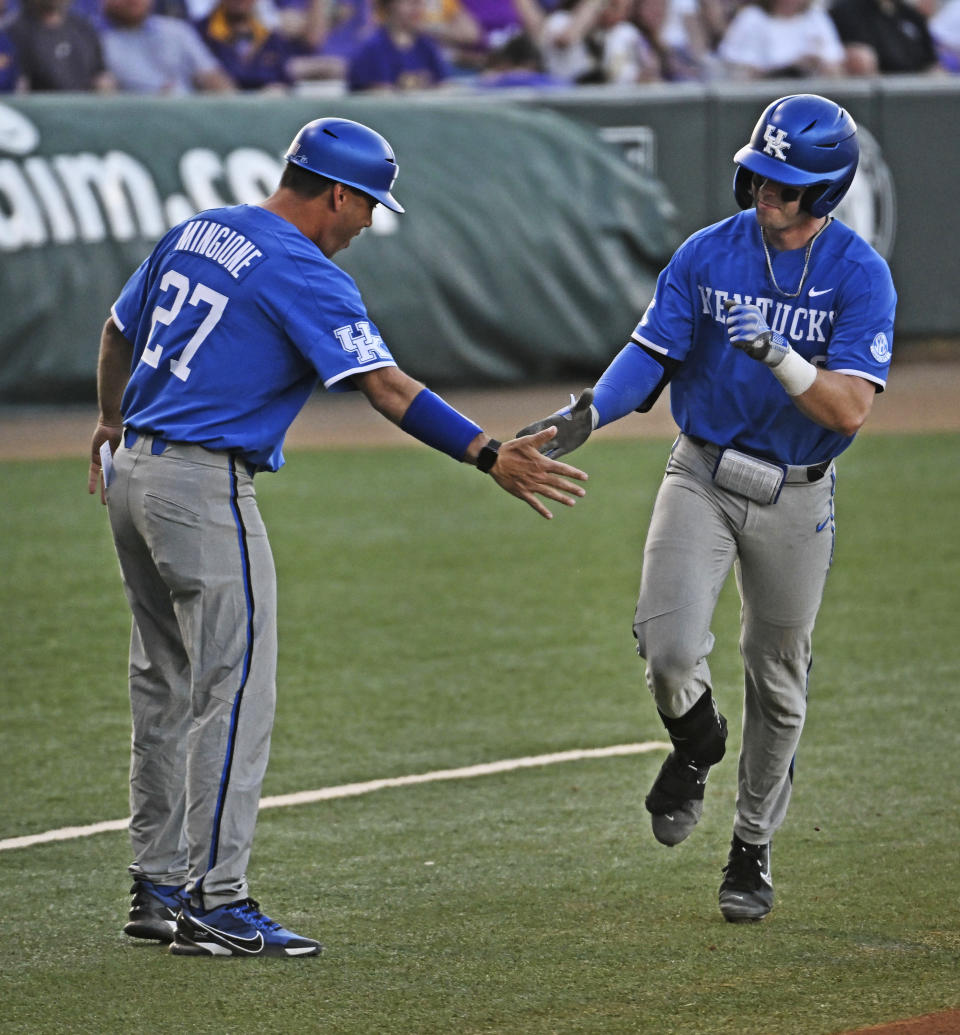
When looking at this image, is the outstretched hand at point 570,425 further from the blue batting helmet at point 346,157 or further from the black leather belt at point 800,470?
the blue batting helmet at point 346,157

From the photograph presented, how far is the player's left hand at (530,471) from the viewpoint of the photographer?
4699 mm

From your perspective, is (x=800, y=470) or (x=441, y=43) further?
(x=441, y=43)

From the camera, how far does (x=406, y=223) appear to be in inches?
606

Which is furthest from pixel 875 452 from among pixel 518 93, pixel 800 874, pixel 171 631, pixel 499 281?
pixel 171 631

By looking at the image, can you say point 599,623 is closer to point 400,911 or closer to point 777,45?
point 400,911

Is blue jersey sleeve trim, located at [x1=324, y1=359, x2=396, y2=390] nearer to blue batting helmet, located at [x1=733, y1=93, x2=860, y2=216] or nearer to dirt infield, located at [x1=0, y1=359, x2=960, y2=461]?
blue batting helmet, located at [x1=733, y1=93, x2=860, y2=216]

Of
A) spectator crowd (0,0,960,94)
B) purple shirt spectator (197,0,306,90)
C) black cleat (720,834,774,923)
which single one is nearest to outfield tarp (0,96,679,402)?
spectator crowd (0,0,960,94)

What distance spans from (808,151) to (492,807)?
7.76 feet

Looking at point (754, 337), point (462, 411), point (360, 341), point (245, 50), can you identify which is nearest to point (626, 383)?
point (754, 337)

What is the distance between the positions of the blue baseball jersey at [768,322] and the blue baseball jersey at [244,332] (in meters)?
1.00

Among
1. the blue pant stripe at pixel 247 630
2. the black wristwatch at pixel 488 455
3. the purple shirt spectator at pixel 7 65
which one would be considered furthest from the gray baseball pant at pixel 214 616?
the purple shirt spectator at pixel 7 65

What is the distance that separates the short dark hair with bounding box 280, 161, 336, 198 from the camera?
4.60 meters

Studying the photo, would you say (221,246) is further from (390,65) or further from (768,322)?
(390,65)

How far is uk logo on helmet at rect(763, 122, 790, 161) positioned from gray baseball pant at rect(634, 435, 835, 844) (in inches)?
32.3
